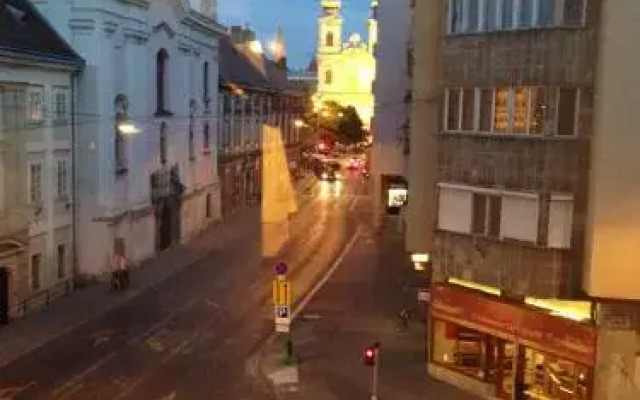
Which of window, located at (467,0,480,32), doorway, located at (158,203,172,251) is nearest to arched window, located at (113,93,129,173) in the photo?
doorway, located at (158,203,172,251)

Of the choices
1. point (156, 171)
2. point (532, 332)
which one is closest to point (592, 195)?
point (532, 332)

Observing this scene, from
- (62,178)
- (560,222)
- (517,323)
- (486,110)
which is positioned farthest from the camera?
(62,178)

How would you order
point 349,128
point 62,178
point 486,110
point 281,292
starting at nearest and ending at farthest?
1. point 486,110
2. point 281,292
3. point 62,178
4. point 349,128

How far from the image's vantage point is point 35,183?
3947 centimetres

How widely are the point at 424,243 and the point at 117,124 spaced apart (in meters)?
21.5

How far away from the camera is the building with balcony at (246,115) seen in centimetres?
7212

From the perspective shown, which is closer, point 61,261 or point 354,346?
point 354,346

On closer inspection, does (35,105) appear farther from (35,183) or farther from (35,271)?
(35,271)

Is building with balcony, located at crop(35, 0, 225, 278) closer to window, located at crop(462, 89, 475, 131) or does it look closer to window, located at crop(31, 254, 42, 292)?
window, located at crop(31, 254, 42, 292)

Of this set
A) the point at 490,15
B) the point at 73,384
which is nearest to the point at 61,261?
the point at 73,384

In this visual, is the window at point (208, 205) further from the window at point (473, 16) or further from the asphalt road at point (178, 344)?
the window at point (473, 16)

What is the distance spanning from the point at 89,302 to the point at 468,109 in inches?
787

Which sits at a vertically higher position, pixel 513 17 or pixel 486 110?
pixel 513 17

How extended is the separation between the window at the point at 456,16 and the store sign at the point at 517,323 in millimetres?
6680
